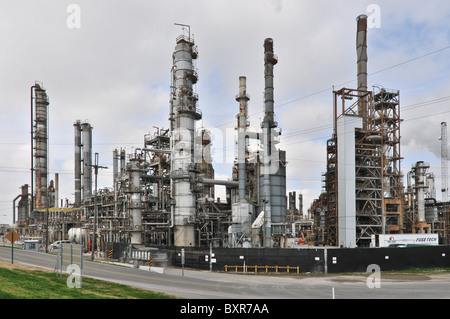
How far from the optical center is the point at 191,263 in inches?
1558

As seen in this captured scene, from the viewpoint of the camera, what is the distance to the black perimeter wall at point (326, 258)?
117ft

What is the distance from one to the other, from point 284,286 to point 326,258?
32.3ft

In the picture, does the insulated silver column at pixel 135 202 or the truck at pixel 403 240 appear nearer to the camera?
the truck at pixel 403 240

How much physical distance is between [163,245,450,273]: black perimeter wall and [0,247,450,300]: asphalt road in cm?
213

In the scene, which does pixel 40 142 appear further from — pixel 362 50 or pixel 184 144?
pixel 362 50

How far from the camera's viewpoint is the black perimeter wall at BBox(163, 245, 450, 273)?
3562cm

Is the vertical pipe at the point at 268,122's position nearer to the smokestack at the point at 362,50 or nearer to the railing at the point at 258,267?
the railing at the point at 258,267

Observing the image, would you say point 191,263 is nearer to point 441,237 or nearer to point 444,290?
point 444,290

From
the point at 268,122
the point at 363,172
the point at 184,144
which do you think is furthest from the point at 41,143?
the point at 363,172

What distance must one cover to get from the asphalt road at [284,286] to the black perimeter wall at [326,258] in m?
2.13

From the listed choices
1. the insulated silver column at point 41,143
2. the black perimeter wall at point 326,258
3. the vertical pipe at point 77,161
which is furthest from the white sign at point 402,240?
the insulated silver column at point 41,143

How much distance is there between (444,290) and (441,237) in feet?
203

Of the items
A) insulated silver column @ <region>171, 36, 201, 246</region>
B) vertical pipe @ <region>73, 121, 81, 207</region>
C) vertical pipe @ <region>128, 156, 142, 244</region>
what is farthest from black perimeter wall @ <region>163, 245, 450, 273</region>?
vertical pipe @ <region>73, 121, 81, 207</region>
